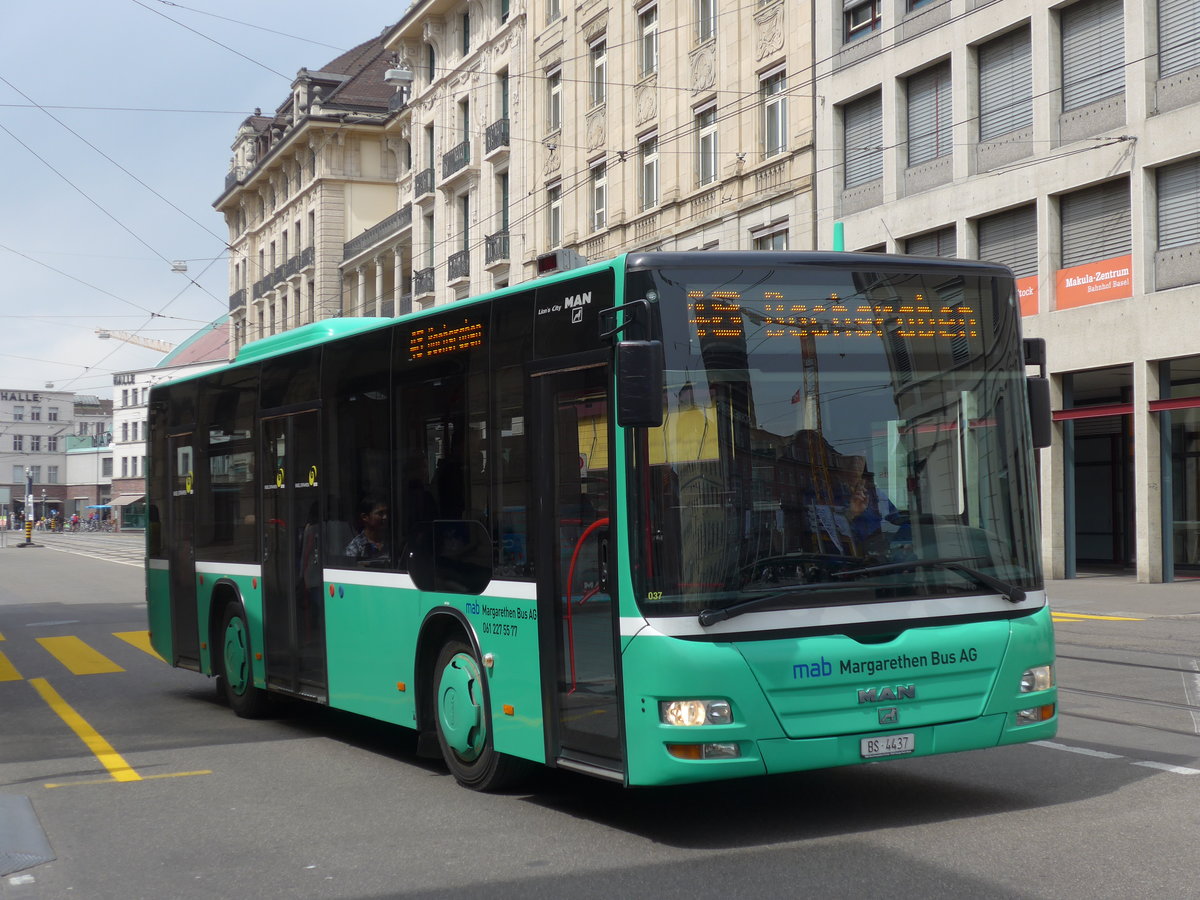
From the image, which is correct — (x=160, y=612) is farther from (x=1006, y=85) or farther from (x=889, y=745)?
(x=1006, y=85)

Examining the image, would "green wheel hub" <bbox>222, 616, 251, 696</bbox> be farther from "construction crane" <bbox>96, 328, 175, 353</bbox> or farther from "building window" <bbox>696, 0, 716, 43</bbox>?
"construction crane" <bbox>96, 328, 175, 353</bbox>

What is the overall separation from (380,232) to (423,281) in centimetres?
670

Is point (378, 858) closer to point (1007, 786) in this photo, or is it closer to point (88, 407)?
point (1007, 786)

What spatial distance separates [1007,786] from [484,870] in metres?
2.98

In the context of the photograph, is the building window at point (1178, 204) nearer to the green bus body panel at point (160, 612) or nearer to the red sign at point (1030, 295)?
the red sign at point (1030, 295)

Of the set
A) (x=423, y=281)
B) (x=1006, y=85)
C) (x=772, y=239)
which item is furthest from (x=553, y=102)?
(x=1006, y=85)

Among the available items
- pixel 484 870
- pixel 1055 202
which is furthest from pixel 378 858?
pixel 1055 202

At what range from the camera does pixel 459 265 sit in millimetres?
48844

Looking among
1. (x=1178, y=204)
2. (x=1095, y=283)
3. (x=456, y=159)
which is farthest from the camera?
(x=456, y=159)

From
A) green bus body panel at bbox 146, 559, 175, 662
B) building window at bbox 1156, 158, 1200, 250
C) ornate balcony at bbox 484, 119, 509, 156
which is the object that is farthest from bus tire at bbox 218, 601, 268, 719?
ornate balcony at bbox 484, 119, 509, 156

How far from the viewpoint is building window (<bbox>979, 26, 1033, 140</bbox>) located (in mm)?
26953

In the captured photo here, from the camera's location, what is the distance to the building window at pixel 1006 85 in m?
27.0

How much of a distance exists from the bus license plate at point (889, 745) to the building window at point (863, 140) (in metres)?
25.0

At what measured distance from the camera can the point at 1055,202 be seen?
→ 2627 centimetres
